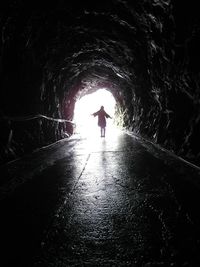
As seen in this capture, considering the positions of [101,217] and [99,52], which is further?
[99,52]

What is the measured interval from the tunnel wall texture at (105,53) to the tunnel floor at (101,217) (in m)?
2.61

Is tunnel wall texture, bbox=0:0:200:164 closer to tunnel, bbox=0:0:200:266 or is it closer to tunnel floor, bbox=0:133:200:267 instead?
tunnel, bbox=0:0:200:266

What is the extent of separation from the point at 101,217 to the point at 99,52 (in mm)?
13250

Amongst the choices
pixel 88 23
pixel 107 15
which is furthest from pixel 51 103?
pixel 107 15

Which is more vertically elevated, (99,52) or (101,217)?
(99,52)

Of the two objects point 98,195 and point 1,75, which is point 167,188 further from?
point 1,75

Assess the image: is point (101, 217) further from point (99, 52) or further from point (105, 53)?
point (99, 52)

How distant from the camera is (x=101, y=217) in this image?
388 cm

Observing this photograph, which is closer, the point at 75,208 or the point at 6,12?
the point at 75,208

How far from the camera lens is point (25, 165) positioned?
820 centimetres

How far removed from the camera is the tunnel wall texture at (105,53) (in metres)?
8.25

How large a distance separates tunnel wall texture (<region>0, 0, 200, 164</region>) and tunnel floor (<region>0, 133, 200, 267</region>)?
8.56 feet

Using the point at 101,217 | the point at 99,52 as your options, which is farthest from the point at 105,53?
the point at 101,217

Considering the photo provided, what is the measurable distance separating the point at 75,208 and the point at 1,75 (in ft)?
20.3
